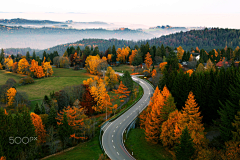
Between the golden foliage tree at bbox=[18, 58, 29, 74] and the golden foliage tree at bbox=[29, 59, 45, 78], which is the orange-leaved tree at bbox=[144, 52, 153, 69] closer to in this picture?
the golden foliage tree at bbox=[29, 59, 45, 78]

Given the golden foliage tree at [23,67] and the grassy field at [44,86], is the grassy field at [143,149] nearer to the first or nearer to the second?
the grassy field at [44,86]

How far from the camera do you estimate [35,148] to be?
Result: 40.2 metres

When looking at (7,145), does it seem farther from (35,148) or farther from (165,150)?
(165,150)

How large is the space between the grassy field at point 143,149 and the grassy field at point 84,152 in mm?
6383

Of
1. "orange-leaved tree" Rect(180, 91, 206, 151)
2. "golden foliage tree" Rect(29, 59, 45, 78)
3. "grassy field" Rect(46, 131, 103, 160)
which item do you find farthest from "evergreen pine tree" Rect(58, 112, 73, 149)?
"golden foliage tree" Rect(29, 59, 45, 78)

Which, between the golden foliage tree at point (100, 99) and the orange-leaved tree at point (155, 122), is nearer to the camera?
the orange-leaved tree at point (155, 122)

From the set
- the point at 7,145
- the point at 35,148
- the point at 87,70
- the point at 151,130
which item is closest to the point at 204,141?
the point at 151,130

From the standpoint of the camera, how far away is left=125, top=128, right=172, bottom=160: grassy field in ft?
117

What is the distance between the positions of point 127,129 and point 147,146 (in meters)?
8.65

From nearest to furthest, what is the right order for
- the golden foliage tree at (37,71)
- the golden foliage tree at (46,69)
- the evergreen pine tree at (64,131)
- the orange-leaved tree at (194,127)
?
the orange-leaved tree at (194,127) → the evergreen pine tree at (64,131) → the golden foliage tree at (37,71) → the golden foliage tree at (46,69)

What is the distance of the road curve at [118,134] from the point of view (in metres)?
37.3

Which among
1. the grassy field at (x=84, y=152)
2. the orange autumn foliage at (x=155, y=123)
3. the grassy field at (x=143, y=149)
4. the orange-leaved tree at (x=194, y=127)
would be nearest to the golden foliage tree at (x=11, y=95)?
the grassy field at (x=84, y=152)

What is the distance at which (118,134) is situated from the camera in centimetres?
4588

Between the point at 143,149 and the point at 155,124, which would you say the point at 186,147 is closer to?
the point at 143,149
